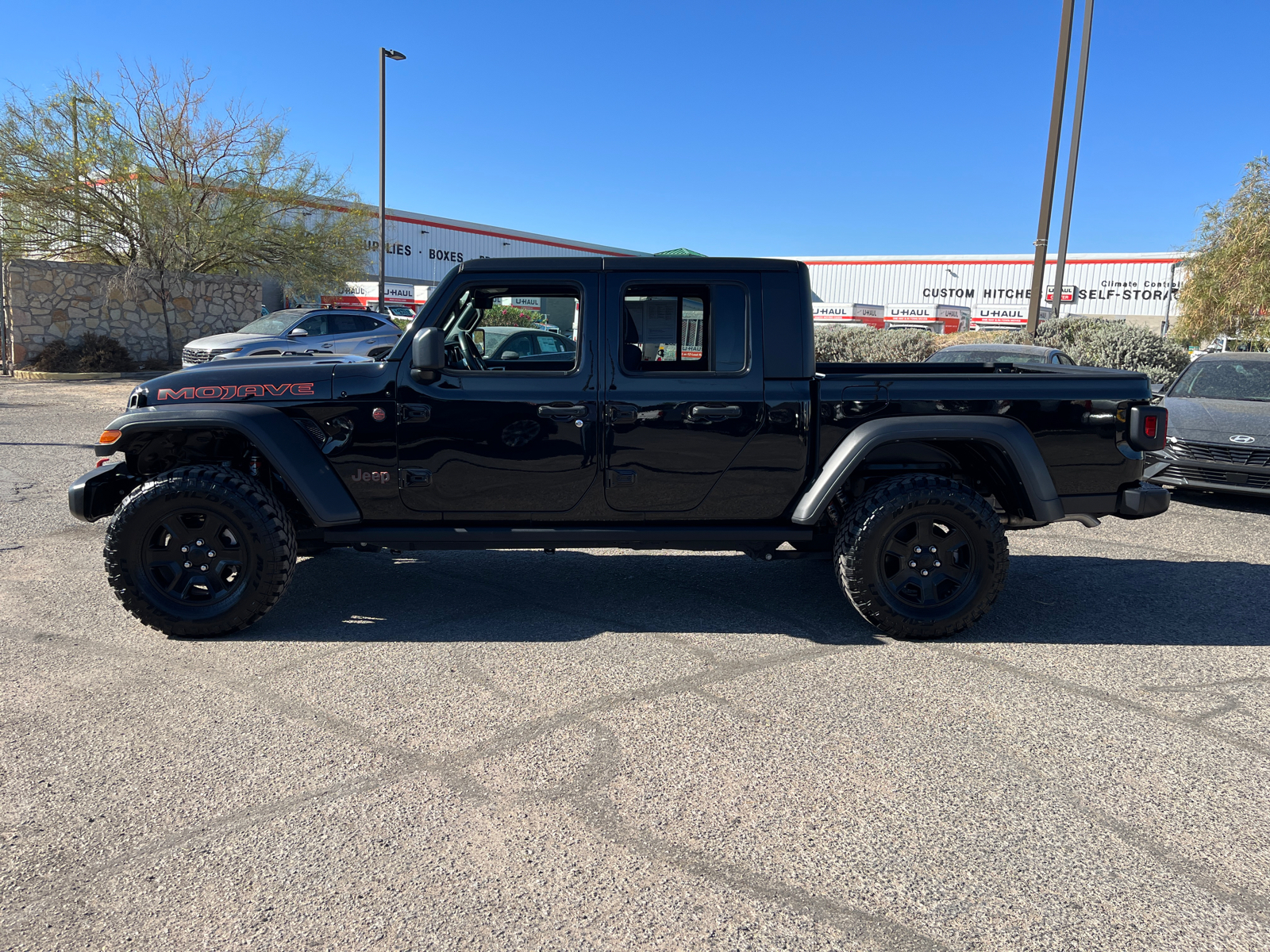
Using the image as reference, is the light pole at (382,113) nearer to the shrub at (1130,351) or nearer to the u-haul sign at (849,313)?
the shrub at (1130,351)

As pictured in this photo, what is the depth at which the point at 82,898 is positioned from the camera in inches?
97.1

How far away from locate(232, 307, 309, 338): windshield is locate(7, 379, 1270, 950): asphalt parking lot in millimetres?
12057

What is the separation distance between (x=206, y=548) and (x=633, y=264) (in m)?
2.64

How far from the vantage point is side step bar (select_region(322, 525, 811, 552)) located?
4.57m

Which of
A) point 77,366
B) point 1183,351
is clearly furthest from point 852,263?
point 77,366

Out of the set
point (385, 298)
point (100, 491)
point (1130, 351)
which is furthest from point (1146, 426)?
point (385, 298)

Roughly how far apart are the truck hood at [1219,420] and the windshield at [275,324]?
565 inches

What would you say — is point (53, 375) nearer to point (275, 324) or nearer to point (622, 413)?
point (275, 324)

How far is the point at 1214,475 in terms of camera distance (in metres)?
8.13

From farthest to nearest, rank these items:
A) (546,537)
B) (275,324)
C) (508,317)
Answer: (275,324)
(508,317)
(546,537)

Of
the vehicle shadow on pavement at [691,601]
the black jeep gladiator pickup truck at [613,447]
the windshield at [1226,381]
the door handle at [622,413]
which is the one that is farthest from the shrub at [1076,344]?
the door handle at [622,413]

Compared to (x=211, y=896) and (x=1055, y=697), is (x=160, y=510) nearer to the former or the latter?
(x=211, y=896)

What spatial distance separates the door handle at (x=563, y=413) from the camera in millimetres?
4480

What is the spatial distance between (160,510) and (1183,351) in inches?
654
